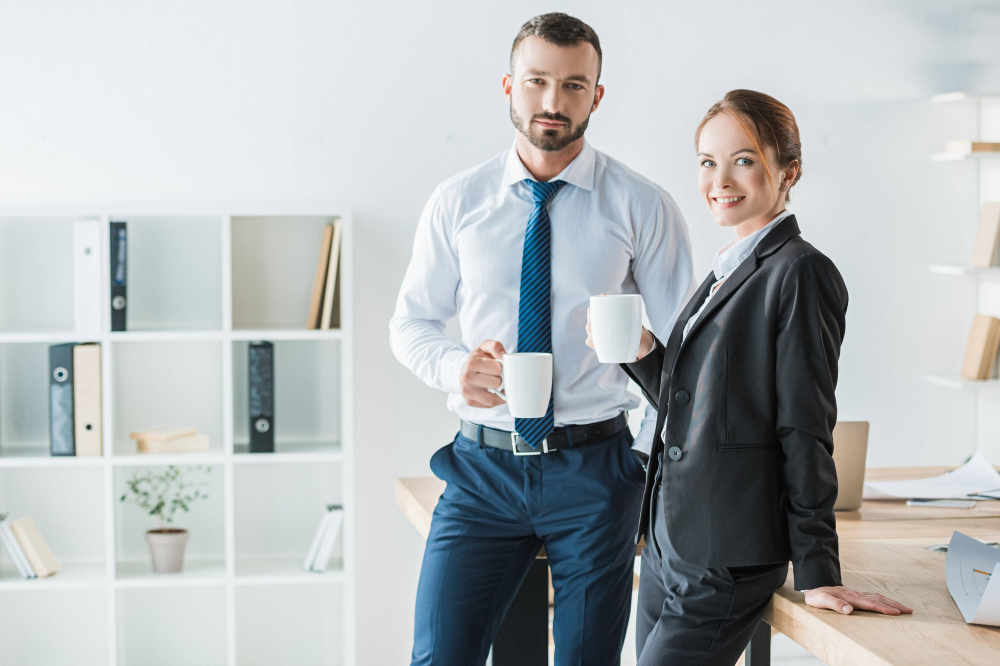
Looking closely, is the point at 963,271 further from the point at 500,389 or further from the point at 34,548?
the point at 34,548

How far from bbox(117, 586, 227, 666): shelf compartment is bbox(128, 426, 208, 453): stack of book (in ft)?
1.79

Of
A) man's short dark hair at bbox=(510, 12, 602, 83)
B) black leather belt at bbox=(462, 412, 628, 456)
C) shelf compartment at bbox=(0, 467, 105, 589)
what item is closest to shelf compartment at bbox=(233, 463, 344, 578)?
shelf compartment at bbox=(0, 467, 105, 589)

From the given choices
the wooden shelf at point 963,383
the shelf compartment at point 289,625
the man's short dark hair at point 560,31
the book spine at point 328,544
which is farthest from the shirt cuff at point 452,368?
the wooden shelf at point 963,383

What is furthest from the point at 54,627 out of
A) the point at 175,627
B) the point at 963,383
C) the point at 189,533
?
the point at 963,383

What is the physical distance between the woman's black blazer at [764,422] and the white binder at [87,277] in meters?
2.05

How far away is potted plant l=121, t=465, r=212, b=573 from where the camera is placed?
109 inches

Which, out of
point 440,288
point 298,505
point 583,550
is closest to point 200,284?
point 298,505

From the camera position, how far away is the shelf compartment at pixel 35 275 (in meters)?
2.88

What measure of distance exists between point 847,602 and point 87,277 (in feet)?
7.66

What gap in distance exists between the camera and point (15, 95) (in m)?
2.84

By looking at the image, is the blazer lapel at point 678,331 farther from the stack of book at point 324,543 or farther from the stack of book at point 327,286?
the stack of book at point 324,543

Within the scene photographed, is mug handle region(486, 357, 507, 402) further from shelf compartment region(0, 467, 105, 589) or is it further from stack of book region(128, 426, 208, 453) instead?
shelf compartment region(0, 467, 105, 589)

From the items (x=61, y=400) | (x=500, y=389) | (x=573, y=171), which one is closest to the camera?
(x=500, y=389)

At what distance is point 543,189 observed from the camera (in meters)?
1.69
